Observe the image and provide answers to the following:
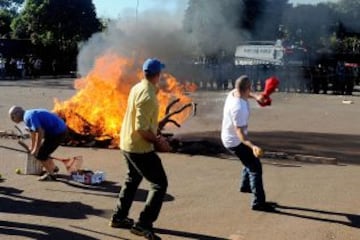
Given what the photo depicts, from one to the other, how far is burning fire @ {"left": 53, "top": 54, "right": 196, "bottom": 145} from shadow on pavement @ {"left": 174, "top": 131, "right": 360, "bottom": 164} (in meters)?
1.09

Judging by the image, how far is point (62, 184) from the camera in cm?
807

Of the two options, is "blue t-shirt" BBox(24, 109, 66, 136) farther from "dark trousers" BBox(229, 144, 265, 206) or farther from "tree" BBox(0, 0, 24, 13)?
"tree" BBox(0, 0, 24, 13)

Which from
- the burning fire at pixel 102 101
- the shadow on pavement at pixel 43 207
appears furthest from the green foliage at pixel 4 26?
the shadow on pavement at pixel 43 207

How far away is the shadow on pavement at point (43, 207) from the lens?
656cm

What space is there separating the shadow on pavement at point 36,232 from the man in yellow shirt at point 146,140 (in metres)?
0.60

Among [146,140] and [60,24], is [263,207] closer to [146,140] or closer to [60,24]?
[146,140]

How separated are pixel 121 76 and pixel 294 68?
63.5ft

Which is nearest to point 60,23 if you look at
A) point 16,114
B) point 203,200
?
point 16,114

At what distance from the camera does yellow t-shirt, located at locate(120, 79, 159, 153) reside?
18.0 ft

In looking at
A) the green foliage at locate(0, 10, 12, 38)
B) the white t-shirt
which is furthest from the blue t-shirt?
the green foliage at locate(0, 10, 12, 38)

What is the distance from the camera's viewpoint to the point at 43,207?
6832mm

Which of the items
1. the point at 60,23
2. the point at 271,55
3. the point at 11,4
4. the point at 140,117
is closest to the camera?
the point at 140,117

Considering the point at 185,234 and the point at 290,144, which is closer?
the point at 185,234

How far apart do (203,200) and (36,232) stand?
7.31 feet
